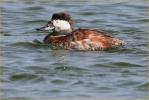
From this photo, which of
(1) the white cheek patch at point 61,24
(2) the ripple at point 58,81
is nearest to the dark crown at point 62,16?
(1) the white cheek patch at point 61,24

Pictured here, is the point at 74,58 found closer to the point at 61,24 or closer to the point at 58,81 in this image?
the point at 61,24

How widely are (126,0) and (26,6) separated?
2.60m

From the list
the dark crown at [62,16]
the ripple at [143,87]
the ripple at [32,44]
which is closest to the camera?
the ripple at [143,87]

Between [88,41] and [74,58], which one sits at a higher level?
[88,41]

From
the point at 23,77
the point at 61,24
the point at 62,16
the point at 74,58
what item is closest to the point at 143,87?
the point at 23,77

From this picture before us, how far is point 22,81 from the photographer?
10.7 meters

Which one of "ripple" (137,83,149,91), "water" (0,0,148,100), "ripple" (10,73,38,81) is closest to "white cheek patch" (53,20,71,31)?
"water" (0,0,148,100)

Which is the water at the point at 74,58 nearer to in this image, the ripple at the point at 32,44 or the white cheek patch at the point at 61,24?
the ripple at the point at 32,44

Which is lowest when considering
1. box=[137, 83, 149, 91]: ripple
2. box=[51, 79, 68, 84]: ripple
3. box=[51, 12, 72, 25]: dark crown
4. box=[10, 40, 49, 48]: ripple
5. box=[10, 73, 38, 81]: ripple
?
box=[137, 83, 149, 91]: ripple

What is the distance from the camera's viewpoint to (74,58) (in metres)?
12.4

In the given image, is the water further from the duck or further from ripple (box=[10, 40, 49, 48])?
the duck

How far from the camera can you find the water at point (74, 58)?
1018cm

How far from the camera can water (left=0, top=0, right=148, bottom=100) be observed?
1018 cm

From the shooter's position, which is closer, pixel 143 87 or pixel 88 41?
pixel 143 87
